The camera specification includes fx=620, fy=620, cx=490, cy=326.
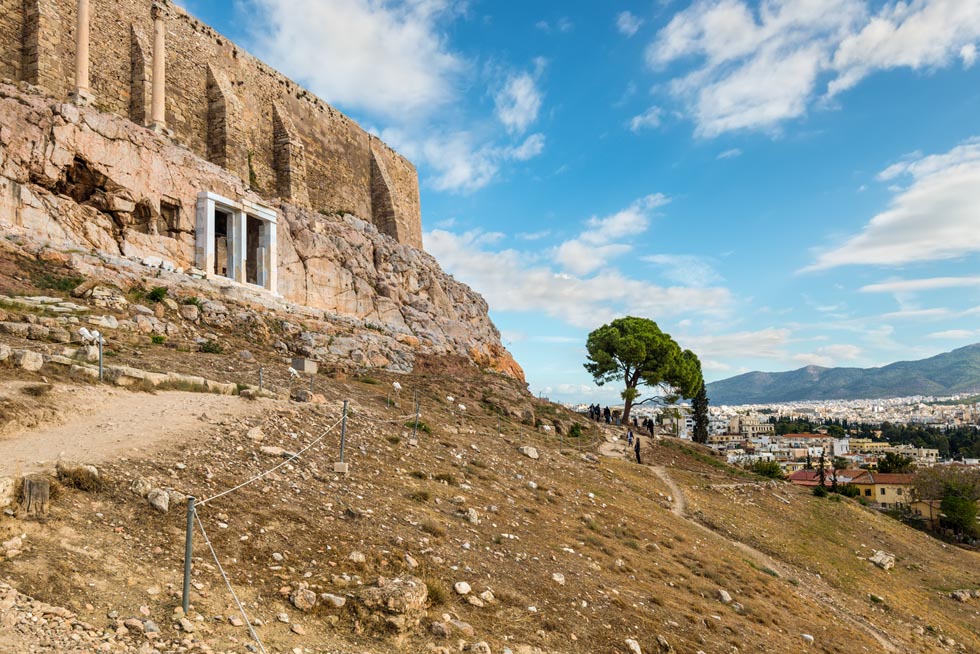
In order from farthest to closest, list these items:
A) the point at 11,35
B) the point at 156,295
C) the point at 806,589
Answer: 1. the point at 11,35
2. the point at 156,295
3. the point at 806,589

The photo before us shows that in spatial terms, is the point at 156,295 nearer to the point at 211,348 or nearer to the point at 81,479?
the point at 211,348

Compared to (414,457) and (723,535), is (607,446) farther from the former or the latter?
(414,457)

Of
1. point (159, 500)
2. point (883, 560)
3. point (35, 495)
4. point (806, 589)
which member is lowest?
point (883, 560)

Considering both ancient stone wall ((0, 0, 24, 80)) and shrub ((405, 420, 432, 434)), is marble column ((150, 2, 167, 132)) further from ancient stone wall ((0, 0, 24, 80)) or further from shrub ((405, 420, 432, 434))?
shrub ((405, 420, 432, 434))

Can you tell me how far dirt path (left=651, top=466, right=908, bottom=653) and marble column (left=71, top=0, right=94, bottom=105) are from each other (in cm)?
2634

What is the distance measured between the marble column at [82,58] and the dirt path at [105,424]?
1933 cm

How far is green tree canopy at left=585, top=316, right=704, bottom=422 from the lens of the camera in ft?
133

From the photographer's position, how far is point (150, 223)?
79.6 feet

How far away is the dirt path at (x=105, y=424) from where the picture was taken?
24.0 ft

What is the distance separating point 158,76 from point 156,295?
44.2 ft

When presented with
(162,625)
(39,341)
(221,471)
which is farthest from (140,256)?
(162,625)

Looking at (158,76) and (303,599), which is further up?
(158,76)

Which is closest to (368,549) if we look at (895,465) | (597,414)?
(597,414)

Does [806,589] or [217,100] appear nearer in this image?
[806,589]
